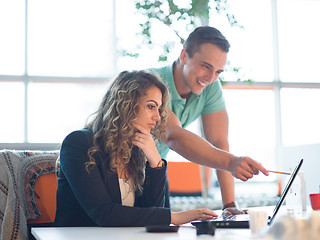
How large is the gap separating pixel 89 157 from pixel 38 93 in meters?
3.51

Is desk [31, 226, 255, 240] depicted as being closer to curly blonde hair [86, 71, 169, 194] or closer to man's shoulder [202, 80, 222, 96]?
curly blonde hair [86, 71, 169, 194]

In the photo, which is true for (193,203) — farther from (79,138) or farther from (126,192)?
(79,138)

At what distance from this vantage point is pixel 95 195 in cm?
152

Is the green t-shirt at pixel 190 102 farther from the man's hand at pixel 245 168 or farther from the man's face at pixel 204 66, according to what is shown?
the man's hand at pixel 245 168

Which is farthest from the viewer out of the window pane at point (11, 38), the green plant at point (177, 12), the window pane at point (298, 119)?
the window pane at point (298, 119)

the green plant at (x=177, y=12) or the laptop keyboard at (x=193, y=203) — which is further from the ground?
the green plant at (x=177, y=12)

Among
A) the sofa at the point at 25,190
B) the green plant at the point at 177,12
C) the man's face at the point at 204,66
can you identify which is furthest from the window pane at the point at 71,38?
the sofa at the point at 25,190

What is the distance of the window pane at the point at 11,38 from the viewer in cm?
486

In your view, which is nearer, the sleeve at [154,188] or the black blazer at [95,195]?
the black blazer at [95,195]

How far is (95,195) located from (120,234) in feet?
0.85

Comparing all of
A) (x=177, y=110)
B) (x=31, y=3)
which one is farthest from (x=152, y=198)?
(x=31, y=3)

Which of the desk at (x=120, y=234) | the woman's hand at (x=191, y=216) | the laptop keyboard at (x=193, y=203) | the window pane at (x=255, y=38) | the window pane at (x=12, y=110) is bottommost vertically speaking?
the desk at (x=120, y=234)

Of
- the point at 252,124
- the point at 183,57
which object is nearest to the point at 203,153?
the point at 183,57

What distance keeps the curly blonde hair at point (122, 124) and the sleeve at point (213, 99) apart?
22.4 inches
